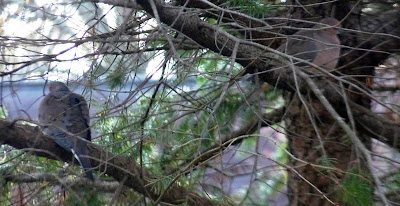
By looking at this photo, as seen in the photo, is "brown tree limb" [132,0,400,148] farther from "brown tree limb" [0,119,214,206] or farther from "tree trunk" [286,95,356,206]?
"brown tree limb" [0,119,214,206]

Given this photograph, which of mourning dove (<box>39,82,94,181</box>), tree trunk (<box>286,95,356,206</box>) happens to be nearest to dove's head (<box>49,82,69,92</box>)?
mourning dove (<box>39,82,94,181</box>)

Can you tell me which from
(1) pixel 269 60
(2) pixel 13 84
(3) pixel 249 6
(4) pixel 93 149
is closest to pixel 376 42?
(1) pixel 269 60

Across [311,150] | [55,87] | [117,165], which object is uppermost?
[55,87]

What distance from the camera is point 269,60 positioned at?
3414mm

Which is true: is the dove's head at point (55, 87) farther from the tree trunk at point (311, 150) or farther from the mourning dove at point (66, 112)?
the tree trunk at point (311, 150)

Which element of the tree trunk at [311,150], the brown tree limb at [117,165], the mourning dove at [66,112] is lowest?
the tree trunk at [311,150]

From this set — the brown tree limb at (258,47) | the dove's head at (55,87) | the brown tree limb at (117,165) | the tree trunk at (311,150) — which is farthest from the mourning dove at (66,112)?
the tree trunk at (311,150)

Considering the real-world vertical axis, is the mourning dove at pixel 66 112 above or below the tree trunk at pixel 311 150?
above

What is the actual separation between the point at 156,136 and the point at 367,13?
5.13ft

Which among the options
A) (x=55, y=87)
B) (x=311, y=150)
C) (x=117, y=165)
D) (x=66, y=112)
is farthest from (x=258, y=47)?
(x=55, y=87)

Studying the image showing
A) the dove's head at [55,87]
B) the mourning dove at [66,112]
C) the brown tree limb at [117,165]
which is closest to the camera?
the brown tree limb at [117,165]

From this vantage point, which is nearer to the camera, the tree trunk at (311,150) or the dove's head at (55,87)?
the tree trunk at (311,150)

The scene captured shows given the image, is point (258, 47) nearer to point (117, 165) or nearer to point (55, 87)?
point (117, 165)

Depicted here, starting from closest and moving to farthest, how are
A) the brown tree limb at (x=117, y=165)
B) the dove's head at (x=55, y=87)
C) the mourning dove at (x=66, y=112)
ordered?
the brown tree limb at (x=117, y=165), the mourning dove at (x=66, y=112), the dove's head at (x=55, y=87)
